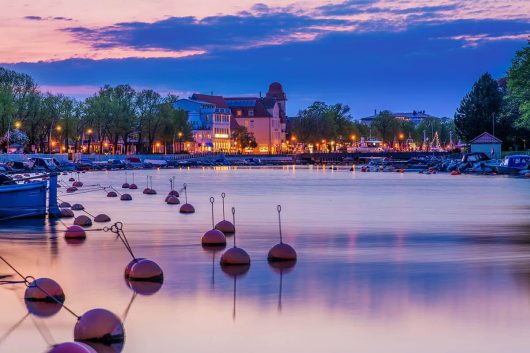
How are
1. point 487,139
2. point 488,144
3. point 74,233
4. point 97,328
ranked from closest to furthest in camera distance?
point 97,328
point 74,233
point 487,139
point 488,144

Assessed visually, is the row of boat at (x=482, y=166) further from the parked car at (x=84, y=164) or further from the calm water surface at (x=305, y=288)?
the calm water surface at (x=305, y=288)

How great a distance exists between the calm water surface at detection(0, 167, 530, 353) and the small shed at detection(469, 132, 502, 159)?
98.7 meters

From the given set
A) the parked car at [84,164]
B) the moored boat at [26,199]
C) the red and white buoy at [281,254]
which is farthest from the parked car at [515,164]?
the red and white buoy at [281,254]

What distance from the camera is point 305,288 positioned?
24.3 m

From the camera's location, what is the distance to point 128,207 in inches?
2347

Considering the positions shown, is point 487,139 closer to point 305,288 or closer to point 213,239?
point 213,239

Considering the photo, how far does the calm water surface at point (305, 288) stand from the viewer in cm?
1866

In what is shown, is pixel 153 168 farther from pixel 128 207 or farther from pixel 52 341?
pixel 52 341

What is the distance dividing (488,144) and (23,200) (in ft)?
357

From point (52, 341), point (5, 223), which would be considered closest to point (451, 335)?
point (52, 341)

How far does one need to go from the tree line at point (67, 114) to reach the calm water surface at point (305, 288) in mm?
108144

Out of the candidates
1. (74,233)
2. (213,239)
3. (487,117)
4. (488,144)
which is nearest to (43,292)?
(213,239)

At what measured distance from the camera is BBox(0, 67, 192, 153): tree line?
156263 millimetres

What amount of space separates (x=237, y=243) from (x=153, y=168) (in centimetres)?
13912
